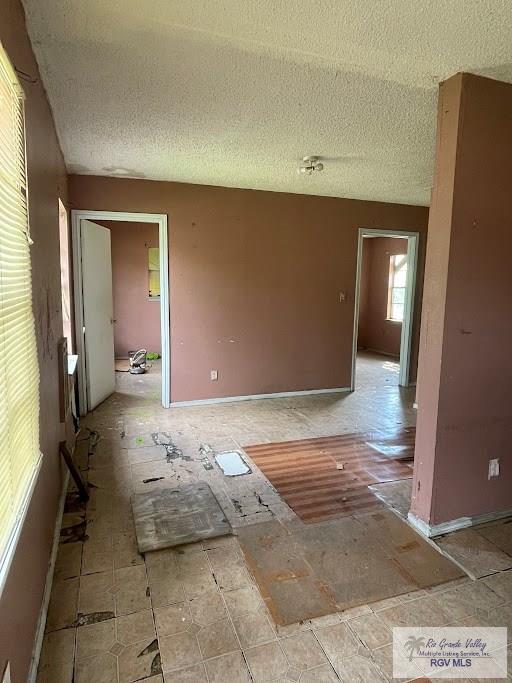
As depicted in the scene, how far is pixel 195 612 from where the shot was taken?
1.71 metres

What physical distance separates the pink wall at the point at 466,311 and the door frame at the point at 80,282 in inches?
115

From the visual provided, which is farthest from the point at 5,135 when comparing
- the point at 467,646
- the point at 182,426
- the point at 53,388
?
the point at 182,426

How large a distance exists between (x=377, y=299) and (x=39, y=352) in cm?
756

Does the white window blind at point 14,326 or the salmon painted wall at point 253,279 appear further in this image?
the salmon painted wall at point 253,279

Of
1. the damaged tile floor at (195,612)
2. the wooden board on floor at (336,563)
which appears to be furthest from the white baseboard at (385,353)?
the wooden board on floor at (336,563)

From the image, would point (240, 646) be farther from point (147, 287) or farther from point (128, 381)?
point (147, 287)

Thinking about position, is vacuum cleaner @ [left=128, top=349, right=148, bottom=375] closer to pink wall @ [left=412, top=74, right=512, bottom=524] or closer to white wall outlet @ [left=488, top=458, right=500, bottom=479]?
pink wall @ [left=412, top=74, right=512, bottom=524]

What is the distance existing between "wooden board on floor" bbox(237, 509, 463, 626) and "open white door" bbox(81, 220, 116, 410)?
2.83 metres

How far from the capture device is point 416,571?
1950 millimetres

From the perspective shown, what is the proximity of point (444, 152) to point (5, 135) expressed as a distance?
1.95 meters

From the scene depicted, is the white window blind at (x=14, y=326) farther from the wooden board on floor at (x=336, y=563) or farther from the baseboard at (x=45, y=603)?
the wooden board on floor at (x=336, y=563)

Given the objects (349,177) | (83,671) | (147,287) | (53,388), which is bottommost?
(83,671)

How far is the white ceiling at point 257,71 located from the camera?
1608 mm

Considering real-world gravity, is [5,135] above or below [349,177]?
below
